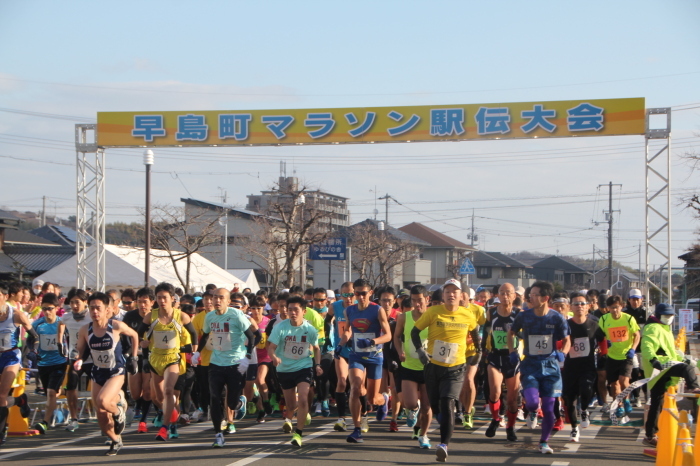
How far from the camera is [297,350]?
30.9 feet

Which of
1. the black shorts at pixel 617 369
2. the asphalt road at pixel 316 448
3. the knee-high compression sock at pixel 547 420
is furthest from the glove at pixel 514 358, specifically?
the black shorts at pixel 617 369

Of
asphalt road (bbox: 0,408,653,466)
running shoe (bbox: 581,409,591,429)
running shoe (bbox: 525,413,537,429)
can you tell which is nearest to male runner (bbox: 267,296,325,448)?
asphalt road (bbox: 0,408,653,466)

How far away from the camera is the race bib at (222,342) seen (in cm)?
968

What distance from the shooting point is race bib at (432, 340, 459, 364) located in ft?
28.2

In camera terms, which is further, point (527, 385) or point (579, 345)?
point (579, 345)

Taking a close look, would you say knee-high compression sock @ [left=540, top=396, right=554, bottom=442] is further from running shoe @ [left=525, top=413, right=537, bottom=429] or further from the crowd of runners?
running shoe @ [left=525, top=413, right=537, bottom=429]

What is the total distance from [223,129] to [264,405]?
9933 millimetres

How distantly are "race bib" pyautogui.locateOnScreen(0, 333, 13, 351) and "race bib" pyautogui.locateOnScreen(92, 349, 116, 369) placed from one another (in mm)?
1213

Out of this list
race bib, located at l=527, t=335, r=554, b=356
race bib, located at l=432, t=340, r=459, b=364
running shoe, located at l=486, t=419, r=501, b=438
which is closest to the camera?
race bib, located at l=432, t=340, r=459, b=364

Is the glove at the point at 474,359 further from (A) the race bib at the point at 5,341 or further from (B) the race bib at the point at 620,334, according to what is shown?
(A) the race bib at the point at 5,341

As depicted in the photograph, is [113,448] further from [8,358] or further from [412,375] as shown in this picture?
[412,375]

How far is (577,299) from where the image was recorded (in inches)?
416

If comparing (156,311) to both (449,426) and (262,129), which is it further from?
(262,129)

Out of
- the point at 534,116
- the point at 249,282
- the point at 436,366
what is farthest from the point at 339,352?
the point at 249,282
